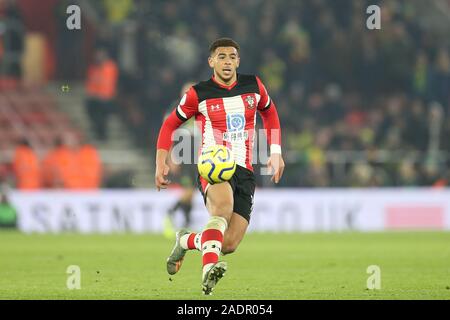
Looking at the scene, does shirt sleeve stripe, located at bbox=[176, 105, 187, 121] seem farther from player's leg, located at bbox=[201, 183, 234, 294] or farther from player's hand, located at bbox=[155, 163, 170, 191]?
player's leg, located at bbox=[201, 183, 234, 294]

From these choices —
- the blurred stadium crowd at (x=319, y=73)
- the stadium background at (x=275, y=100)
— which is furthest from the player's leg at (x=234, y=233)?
the blurred stadium crowd at (x=319, y=73)

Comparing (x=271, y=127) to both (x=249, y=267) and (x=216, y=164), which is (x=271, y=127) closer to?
(x=216, y=164)

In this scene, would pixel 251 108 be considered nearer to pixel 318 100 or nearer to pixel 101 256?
pixel 101 256

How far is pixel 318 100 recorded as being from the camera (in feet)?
73.3

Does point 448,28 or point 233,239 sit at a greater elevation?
point 448,28

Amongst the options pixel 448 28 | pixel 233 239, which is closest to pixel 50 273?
pixel 233 239

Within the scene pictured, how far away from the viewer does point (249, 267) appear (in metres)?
12.2

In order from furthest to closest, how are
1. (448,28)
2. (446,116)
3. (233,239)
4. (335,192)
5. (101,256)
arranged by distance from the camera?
(448,28) < (446,116) < (335,192) < (101,256) < (233,239)

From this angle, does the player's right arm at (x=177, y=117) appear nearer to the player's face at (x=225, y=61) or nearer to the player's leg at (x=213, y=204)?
the player's face at (x=225, y=61)

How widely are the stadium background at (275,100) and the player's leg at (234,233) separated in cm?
938

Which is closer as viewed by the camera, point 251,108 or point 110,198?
point 251,108

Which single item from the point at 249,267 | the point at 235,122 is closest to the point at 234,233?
the point at 235,122

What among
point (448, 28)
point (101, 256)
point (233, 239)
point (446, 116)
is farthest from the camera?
point (448, 28)

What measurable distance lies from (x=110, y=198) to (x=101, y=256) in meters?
6.26
